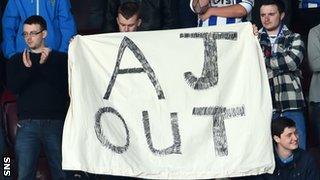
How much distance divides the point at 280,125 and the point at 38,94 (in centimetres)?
192

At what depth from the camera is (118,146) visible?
721cm

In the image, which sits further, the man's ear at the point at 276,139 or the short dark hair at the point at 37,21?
the short dark hair at the point at 37,21

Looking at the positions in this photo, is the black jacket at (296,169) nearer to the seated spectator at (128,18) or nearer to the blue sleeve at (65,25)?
the seated spectator at (128,18)

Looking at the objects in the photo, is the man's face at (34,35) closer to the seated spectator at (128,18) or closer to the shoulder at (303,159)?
the seated spectator at (128,18)

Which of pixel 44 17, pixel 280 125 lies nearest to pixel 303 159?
pixel 280 125

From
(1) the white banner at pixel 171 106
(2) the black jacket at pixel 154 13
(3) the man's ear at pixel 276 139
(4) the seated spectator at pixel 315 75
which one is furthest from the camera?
(2) the black jacket at pixel 154 13

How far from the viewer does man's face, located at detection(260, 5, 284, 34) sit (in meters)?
7.65

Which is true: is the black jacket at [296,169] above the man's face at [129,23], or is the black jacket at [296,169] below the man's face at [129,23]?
below

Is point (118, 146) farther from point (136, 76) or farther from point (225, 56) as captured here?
point (225, 56)

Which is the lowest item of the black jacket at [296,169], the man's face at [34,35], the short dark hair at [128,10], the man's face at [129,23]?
the black jacket at [296,169]

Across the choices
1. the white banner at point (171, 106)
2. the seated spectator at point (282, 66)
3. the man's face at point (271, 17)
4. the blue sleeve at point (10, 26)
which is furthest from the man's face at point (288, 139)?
the blue sleeve at point (10, 26)

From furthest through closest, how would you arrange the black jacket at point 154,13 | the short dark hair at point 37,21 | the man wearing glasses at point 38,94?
the black jacket at point 154,13 < the short dark hair at point 37,21 < the man wearing glasses at point 38,94

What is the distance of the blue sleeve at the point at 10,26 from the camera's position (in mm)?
8383

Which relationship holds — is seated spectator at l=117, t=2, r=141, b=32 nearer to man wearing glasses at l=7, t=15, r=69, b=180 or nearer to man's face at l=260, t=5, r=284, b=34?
man wearing glasses at l=7, t=15, r=69, b=180
